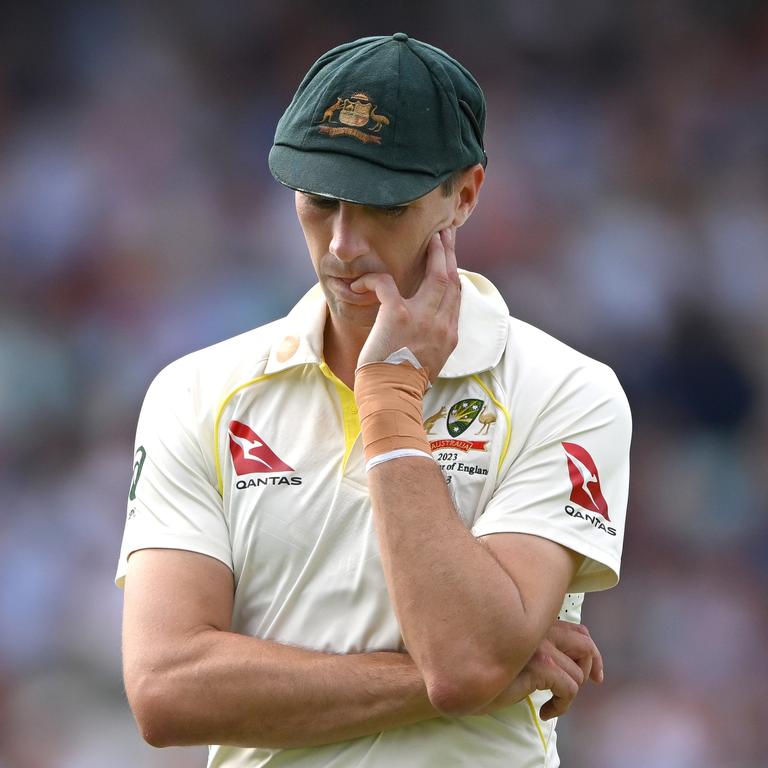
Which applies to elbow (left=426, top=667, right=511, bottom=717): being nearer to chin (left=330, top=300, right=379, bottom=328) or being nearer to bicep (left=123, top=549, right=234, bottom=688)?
bicep (left=123, top=549, right=234, bottom=688)

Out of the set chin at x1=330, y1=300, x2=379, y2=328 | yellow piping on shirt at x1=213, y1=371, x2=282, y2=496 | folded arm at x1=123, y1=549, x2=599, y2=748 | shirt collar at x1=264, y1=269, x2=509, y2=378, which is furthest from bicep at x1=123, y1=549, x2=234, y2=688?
chin at x1=330, y1=300, x2=379, y2=328

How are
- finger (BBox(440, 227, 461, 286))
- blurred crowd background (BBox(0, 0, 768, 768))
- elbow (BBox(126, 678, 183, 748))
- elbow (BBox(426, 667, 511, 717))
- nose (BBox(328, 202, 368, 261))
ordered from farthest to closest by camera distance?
blurred crowd background (BBox(0, 0, 768, 768)) < finger (BBox(440, 227, 461, 286)) < nose (BBox(328, 202, 368, 261)) < elbow (BBox(126, 678, 183, 748)) < elbow (BBox(426, 667, 511, 717))

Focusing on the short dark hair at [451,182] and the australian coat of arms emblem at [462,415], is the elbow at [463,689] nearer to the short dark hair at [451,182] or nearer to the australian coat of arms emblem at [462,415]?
the australian coat of arms emblem at [462,415]

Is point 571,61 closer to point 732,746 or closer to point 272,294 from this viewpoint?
point 272,294

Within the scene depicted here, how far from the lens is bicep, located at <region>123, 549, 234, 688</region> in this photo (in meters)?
2.41

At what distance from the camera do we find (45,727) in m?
5.64

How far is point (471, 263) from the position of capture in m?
6.23

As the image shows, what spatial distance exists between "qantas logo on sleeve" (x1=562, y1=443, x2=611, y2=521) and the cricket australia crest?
2.36 feet

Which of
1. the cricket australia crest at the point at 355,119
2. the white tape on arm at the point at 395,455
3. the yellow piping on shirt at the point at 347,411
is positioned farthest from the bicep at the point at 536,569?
the cricket australia crest at the point at 355,119

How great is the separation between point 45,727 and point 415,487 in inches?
152

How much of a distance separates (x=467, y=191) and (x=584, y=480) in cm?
66

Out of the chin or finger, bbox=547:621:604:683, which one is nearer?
finger, bbox=547:621:604:683

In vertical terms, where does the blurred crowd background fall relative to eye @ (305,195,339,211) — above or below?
below

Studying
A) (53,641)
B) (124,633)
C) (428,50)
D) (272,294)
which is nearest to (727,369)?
(272,294)
